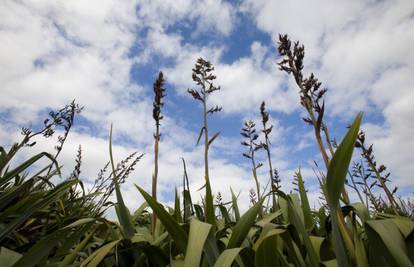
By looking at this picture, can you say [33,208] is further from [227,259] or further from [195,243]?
[227,259]

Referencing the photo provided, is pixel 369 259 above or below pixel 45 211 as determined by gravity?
below

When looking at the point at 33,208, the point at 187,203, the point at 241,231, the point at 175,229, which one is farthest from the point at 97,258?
the point at 187,203

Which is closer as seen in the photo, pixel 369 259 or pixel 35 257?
pixel 35 257

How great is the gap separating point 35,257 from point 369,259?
141 cm

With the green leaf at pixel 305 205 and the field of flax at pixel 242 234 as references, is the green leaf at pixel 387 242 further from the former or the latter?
the green leaf at pixel 305 205

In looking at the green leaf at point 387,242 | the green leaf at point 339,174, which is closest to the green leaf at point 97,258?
the green leaf at point 339,174

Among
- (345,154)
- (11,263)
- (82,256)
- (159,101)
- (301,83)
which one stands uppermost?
(159,101)

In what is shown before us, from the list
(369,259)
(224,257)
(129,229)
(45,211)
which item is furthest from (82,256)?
(369,259)

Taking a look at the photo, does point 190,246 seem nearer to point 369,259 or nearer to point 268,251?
point 268,251

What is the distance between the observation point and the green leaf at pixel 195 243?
1159 millimetres

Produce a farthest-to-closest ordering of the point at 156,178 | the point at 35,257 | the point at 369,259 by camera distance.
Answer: the point at 156,178, the point at 369,259, the point at 35,257

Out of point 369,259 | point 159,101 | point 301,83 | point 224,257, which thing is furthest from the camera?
point 159,101

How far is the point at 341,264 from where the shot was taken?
1.20m

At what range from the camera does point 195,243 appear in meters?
1.22
